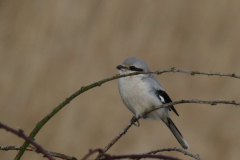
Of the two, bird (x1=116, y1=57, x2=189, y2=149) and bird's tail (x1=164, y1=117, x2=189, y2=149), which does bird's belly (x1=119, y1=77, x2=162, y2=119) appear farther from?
bird's tail (x1=164, y1=117, x2=189, y2=149)

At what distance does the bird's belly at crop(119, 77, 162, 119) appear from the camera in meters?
3.23

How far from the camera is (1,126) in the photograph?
0.71 m

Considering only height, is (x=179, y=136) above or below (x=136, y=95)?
below

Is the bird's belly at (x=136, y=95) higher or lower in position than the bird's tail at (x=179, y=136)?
higher

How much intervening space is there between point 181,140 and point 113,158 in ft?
10.9

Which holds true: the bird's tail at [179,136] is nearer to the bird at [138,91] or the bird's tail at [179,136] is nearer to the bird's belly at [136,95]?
the bird at [138,91]

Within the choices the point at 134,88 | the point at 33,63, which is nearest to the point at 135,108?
the point at 134,88

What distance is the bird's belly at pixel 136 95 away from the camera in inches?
127

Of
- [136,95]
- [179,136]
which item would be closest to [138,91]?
[136,95]

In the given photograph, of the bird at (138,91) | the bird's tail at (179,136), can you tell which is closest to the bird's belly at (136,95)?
the bird at (138,91)

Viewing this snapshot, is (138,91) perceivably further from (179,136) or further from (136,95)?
(179,136)

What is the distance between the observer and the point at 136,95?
325 cm

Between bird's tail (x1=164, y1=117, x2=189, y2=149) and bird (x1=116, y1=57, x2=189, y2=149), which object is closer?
bird (x1=116, y1=57, x2=189, y2=149)

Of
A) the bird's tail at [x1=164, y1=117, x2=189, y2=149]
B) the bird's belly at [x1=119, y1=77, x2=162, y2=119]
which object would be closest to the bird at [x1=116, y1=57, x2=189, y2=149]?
the bird's belly at [x1=119, y1=77, x2=162, y2=119]
